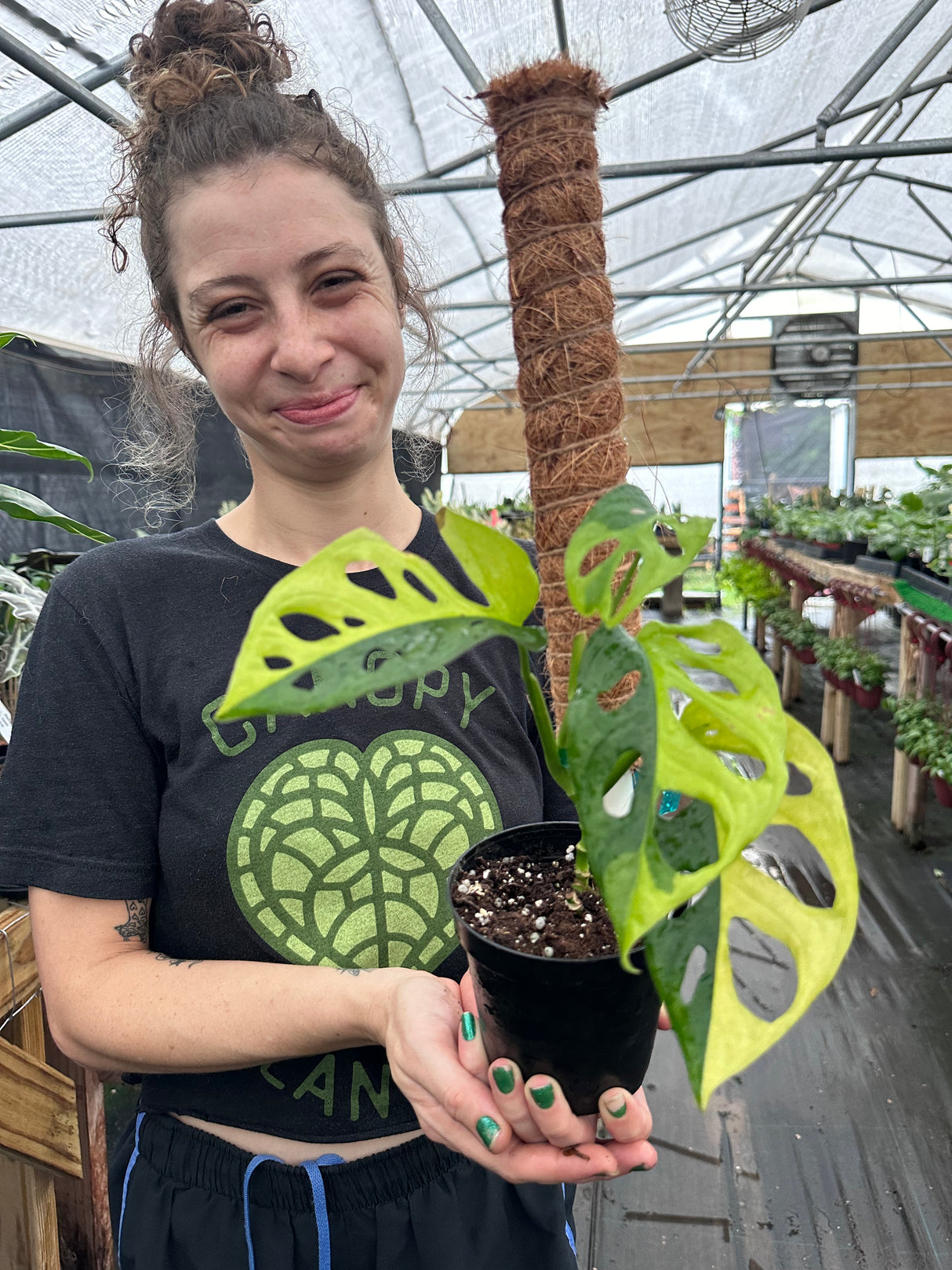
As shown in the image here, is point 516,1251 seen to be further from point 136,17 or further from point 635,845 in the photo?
point 136,17

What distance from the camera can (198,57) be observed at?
2.68 feet

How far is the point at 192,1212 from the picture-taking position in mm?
807

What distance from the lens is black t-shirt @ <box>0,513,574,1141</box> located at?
77 cm

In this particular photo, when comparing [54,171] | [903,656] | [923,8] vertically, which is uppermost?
[923,8]

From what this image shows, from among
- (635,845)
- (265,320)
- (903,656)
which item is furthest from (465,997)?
(903,656)

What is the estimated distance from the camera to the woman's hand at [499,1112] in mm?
535

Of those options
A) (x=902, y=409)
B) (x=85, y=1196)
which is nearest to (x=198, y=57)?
(x=85, y=1196)

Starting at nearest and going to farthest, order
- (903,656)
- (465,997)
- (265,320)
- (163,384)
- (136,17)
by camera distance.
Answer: (465,997) < (265,320) < (163,384) < (136,17) < (903,656)

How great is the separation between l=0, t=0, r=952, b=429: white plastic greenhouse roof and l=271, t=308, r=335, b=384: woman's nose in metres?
0.26

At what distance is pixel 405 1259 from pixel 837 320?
11439mm

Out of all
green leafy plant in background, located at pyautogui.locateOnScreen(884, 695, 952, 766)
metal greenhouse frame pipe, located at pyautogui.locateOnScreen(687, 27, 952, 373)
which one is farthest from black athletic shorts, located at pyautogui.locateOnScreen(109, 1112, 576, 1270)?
metal greenhouse frame pipe, located at pyautogui.locateOnScreen(687, 27, 952, 373)

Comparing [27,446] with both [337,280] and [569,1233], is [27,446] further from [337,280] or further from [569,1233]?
[569,1233]

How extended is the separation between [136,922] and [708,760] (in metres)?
0.63

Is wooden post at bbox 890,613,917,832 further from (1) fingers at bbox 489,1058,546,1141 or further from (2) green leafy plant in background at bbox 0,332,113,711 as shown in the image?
(1) fingers at bbox 489,1058,546,1141
